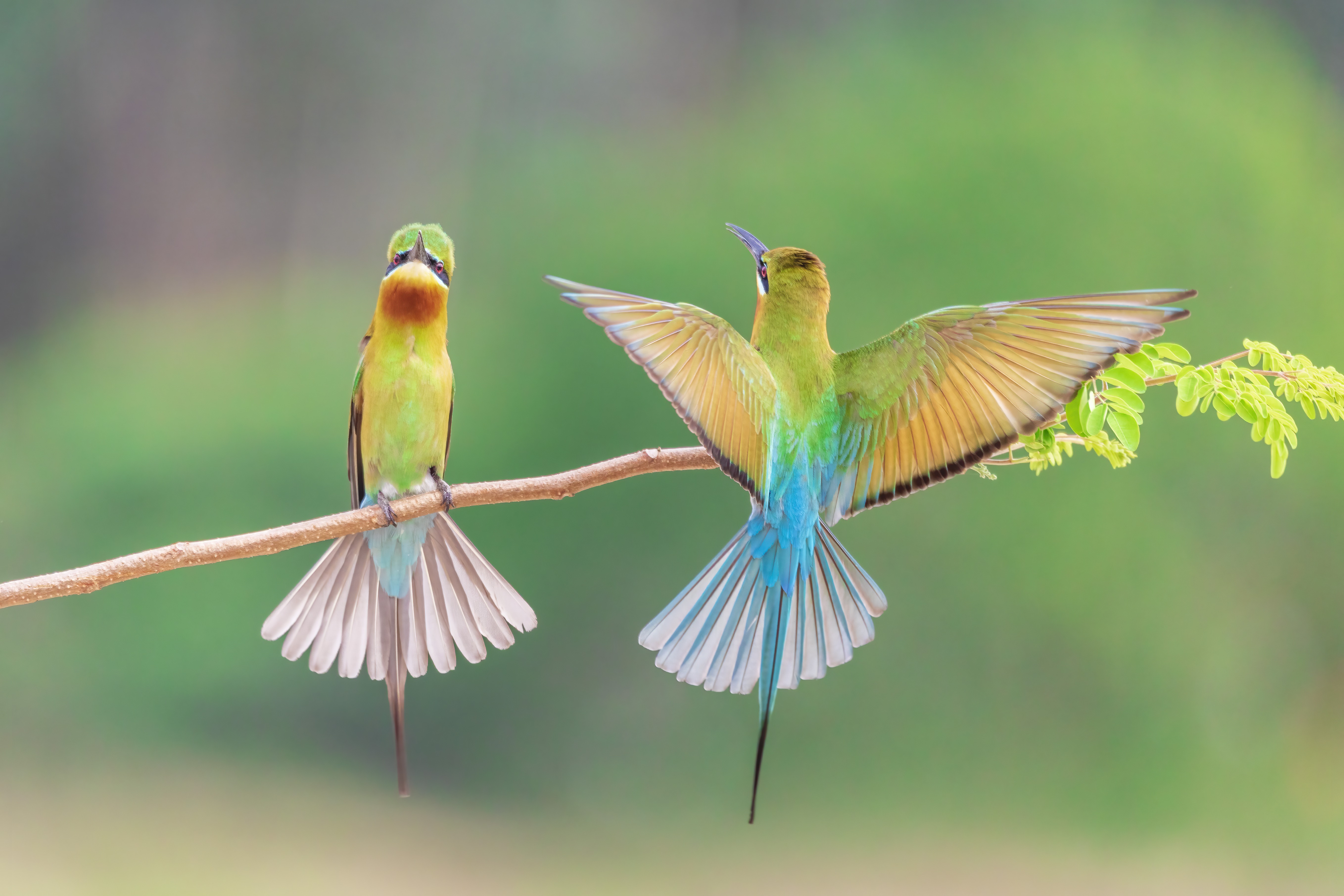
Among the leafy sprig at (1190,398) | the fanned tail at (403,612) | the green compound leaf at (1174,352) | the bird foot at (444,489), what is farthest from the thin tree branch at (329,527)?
the green compound leaf at (1174,352)

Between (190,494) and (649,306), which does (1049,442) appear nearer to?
(649,306)

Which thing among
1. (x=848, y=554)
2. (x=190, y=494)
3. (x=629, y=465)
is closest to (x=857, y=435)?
(x=848, y=554)

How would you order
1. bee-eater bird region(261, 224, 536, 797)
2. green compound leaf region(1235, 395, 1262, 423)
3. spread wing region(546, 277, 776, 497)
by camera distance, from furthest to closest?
bee-eater bird region(261, 224, 536, 797), green compound leaf region(1235, 395, 1262, 423), spread wing region(546, 277, 776, 497)

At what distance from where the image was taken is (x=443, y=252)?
1115 mm

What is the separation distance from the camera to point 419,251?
1084 mm

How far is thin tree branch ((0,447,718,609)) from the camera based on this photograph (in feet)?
3.10

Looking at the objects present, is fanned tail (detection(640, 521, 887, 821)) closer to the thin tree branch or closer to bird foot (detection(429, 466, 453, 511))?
the thin tree branch

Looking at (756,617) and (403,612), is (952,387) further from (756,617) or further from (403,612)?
(403,612)

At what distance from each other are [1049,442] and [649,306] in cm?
48

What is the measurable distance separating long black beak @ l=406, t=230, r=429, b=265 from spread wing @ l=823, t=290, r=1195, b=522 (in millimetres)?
439

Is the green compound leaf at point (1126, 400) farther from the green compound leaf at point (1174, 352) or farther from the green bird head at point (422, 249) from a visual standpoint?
the green bird head at point (422, 249)

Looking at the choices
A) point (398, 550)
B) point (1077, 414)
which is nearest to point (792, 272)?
point (1077, 414)

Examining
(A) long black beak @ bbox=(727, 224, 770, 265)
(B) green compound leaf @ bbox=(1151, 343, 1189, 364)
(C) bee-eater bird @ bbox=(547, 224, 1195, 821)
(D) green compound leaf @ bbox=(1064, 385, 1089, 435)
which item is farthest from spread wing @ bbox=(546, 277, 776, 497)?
(B) green compound leaf @ bbox=(1151, 343, 1189, 364)

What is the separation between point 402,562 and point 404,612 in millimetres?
57
